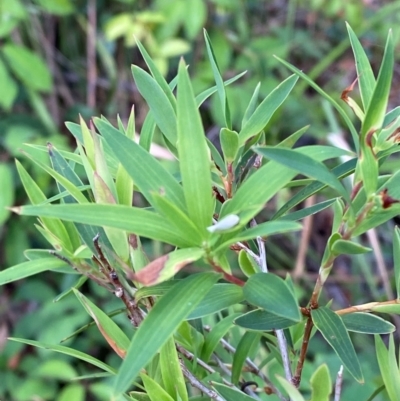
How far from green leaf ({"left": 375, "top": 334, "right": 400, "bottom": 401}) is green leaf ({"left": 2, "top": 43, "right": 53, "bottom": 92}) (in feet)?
2.87

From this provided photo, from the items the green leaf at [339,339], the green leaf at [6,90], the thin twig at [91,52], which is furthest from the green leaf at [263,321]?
the thin twig at [91,52]

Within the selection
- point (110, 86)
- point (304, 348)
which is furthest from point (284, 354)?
point (110, 86)

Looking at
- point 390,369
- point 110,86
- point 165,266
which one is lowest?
point 390,369

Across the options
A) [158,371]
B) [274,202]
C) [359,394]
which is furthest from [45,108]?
[158,371]

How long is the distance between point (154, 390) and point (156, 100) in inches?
6.0

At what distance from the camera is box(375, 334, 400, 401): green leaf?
288 mm

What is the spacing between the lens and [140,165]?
218 millimetres

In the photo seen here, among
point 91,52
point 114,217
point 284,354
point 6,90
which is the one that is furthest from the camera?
point 91,52

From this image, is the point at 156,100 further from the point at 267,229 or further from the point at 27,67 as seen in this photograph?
the point at 27,67

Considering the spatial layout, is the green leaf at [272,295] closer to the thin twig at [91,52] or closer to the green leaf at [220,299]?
the green leaf at [220,299]

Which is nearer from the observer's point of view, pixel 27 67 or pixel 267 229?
pixel 267 229

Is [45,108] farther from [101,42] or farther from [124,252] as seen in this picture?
[124,252]

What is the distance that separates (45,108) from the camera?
1.16 m

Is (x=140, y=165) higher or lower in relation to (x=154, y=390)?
higher
